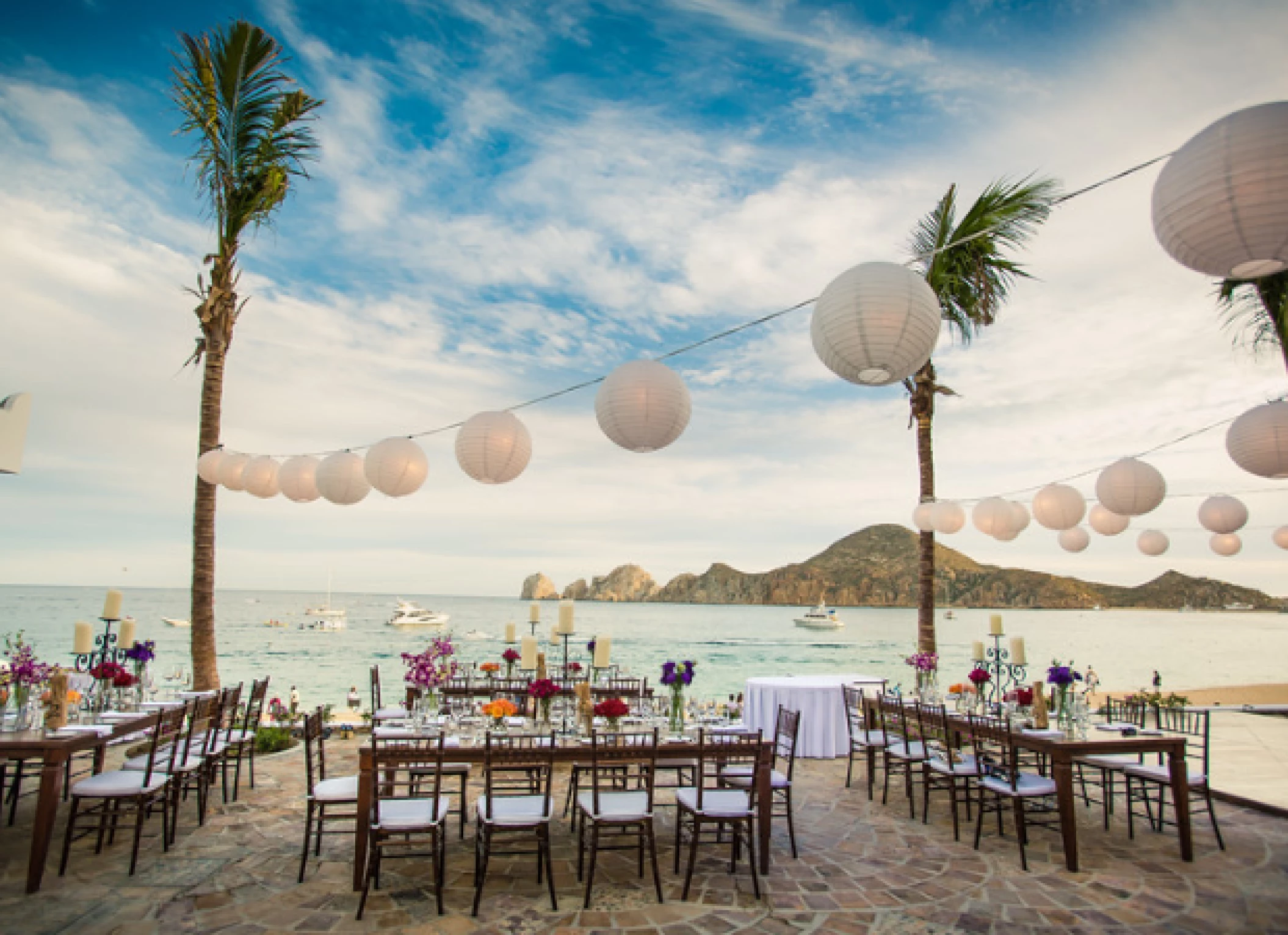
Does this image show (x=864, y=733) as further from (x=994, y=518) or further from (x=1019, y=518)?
(x=1019, y=518)

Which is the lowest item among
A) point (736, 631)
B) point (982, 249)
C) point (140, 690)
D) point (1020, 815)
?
point (736, 631)

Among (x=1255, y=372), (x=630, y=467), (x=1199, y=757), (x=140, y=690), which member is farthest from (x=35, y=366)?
(x=1255, y=372)

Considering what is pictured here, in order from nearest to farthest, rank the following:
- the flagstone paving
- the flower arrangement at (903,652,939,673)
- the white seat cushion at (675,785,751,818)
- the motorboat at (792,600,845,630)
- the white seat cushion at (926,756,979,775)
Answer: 1. the flagstone paving
2. the white seat cushion at (675,785,751,818)
3. the white seat cushion at (926,756,979,775)
4. the flower arrangement at (903,652,939,673)
5. the motorboat at (792,600,845,630)

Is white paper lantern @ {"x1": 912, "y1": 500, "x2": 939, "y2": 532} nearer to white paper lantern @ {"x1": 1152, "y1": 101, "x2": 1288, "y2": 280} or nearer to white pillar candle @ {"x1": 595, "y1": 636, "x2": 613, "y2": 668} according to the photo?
white pillar candle @ {"x1": 595, "y1": 636, "x2": 613, "y2": 668}

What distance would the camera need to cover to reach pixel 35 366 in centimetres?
1045

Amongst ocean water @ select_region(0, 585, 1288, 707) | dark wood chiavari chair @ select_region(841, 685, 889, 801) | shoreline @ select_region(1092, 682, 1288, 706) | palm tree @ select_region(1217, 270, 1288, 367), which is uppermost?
palm tree @ select_region(1217, 270, 1288, 367)

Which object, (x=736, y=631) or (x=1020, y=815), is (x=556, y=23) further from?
(x=736, y=631)

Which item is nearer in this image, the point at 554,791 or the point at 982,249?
the point at 554,791

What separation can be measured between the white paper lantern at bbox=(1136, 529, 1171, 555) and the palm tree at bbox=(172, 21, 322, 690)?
1219 centimetres

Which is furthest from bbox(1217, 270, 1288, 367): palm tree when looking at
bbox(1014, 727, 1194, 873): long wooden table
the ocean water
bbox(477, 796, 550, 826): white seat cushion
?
bbox(477, 796, 550, 826): white seat cushion

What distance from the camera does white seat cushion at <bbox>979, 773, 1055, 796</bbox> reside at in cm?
489

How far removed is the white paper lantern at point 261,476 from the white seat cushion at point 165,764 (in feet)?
8.69

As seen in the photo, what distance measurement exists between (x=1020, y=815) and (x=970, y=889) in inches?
31.2

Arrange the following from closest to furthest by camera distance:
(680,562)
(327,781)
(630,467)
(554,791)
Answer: (327,781), (554,791), (630,467), (680,562)
